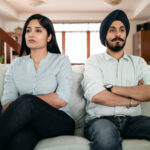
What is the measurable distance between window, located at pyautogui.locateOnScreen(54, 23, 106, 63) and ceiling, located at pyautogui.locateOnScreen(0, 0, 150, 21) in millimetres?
557

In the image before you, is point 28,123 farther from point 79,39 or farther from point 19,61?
point 79,39

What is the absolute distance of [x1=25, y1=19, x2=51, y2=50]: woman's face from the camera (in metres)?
1.61

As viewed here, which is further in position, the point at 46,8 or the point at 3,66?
the point at 46,8

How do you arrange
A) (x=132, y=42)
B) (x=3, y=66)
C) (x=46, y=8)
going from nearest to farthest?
(x=3, y=66), (x=46, y=8), (x=132, y=42)

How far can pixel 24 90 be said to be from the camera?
1.57 meters

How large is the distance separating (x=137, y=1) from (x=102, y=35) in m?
5.76

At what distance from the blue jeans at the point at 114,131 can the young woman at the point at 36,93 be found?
0.67 ft

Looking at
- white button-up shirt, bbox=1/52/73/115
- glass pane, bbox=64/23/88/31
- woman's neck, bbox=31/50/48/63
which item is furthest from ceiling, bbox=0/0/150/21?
white button-up shirt, bbox=1/52/73/115

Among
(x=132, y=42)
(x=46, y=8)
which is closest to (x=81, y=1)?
(x=46, y=8)

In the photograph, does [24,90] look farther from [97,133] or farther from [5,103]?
[97,133]

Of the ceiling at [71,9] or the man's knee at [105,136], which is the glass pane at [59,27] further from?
the man's knee at [105,136]

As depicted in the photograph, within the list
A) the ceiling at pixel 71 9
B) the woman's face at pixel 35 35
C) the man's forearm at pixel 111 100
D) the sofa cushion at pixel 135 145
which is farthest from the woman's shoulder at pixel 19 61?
the ceiling at pixel 71 9

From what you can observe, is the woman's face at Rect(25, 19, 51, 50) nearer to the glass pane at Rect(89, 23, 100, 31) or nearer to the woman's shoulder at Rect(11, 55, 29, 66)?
the woman's shoulder at Rect(11, 55, 29, 66)

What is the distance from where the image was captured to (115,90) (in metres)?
1.51
